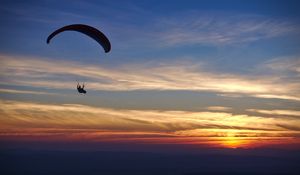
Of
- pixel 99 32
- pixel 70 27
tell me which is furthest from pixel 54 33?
pixel 99 32

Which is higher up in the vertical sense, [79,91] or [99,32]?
[99,32]

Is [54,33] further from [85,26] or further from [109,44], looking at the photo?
[109,44]

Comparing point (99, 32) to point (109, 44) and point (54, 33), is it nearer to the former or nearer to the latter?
point (109, 44)

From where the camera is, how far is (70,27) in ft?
104

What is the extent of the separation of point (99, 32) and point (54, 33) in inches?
165

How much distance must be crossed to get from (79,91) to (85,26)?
19.1 feet

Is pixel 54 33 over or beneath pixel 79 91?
over

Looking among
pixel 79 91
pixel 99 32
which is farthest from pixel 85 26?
pixel 79 91

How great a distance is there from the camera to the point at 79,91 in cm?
3225

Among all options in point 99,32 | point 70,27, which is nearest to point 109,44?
point 99,32

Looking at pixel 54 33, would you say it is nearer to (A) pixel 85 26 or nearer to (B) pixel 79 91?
(A) pixel 85 26

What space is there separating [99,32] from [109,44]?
150 cm

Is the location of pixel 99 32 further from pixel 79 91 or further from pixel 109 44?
pixel 79 91

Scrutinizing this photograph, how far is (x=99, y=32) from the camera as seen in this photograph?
31844 millimetres
